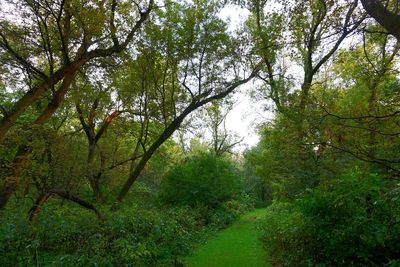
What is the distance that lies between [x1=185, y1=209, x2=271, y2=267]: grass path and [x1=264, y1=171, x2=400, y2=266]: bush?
2.05 m

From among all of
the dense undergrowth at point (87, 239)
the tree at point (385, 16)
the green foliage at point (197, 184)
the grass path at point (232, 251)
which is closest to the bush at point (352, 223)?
the grass path at point (232, 251)

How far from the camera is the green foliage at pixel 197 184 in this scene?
18641mm

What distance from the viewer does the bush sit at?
5.91 meters

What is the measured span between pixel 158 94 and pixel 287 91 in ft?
20.6

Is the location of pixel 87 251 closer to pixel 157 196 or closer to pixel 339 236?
pixel 339 236

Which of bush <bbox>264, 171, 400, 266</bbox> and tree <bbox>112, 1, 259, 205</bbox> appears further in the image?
tree <bbox>112, 1, 259, 205</bbox>

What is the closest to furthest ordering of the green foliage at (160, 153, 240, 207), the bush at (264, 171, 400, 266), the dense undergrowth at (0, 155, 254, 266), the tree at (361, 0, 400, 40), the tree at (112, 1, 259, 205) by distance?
1. the tree at (361, 0, 400, 40)
2. the bush at (264, 171, 400, 266)
3. the dense undergrowth at (0, 155, 254, 266)
4. the tree at (112, 1, 259, 205)
5. the green foliage at (160, 153, 240, 207)

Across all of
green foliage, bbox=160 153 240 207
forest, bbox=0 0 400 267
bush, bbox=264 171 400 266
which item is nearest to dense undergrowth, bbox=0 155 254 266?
forest, bbox=0 0 400 267

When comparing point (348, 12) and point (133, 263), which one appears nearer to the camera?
point (348, 12)

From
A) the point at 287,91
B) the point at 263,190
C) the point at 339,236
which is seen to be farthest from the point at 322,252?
the point at 263,190

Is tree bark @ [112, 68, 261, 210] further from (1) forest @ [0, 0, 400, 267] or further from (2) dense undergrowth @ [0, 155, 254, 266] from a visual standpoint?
(2) dense undergrowth @ [0, 155, 254, 266]

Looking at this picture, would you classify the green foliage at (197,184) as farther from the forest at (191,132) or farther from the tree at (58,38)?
the tree at (58,38)

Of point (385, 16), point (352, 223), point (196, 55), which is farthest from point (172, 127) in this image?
point (385, 16)

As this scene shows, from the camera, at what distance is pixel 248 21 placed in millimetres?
14891
